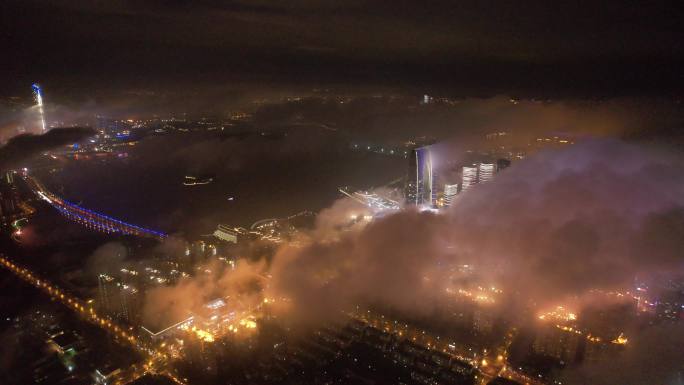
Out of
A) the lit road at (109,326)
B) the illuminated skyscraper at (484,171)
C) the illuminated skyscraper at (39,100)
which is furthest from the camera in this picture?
the illuminated skyscraper at (484,171)

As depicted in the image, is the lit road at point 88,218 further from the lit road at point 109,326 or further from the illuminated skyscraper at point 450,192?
the illuminated skyscraper at point 450,192

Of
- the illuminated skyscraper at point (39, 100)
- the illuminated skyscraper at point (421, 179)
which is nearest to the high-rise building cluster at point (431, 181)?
the illuminated skyscraper at point (421, 179)

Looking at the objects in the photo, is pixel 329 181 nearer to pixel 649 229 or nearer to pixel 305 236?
pixel 305 236

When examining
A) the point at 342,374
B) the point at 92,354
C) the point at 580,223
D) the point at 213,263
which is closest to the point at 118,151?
the point at 213,263

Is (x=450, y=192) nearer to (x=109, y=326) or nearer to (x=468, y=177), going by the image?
(x=468, y=177)

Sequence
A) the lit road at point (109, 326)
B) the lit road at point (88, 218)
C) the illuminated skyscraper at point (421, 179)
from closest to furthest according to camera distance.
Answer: the lit road at point (109, 326) → the lit road at point (88, 218) → the illuminated skyscraper at point (421, 179)

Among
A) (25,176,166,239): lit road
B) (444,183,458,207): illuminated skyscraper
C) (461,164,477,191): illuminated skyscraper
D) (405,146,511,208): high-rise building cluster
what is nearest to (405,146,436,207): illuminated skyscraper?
(405,146,511,208): high-rise building cluster
